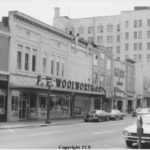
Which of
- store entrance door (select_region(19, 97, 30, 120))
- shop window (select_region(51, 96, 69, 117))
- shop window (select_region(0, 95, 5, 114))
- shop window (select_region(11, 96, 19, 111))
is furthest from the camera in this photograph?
shop window (select_region(51, 96, 69, 117))

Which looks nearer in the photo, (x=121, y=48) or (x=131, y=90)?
A: (x=131, y=90)

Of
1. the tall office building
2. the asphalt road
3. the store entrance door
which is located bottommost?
the asphalt road

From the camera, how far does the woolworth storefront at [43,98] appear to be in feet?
122

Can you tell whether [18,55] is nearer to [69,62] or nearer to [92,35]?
[69,62]

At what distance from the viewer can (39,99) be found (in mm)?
41844

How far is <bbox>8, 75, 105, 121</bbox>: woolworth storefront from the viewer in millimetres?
37125

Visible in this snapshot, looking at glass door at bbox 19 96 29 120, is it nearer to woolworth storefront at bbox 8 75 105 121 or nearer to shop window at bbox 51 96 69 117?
woolworth storefront at bbox 8 75 105 121

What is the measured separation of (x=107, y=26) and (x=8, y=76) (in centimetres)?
6767

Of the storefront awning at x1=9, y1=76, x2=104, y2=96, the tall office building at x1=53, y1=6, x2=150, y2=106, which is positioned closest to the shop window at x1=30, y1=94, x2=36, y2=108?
the storefront awning at x1=9, y1=76, x2=104, y2=96

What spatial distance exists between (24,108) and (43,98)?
3949 millimetres

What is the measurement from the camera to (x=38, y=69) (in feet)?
137

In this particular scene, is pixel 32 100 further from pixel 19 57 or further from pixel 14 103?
pixel 19 57

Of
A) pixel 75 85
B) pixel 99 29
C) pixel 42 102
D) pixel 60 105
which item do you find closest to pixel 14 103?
pixel 42 102

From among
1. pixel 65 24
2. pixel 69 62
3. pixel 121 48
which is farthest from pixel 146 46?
pixel 69 62
